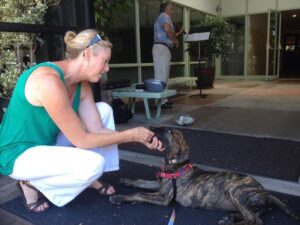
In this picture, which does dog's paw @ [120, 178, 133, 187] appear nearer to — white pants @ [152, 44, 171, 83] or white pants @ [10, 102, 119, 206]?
white pants @ [10, 102, 119, 206]

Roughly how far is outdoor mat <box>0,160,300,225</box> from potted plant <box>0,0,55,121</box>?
1.60 meters

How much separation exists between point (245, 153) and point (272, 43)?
357 inches

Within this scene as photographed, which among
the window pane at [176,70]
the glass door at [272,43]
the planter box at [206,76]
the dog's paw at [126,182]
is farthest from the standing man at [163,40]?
the glass door at [272,43]

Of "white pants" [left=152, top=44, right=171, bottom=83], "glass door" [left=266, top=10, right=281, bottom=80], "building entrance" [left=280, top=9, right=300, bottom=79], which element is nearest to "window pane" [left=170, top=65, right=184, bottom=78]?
"glass door" [left=266, top=10, right=281, bottom=80]

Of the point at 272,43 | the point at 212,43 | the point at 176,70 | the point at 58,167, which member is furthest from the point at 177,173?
the point at 272,43

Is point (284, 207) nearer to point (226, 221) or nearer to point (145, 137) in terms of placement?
point (226, 221)

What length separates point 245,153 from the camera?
3.15 metres

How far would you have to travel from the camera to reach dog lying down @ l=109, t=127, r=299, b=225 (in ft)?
6.15

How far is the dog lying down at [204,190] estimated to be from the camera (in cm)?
188

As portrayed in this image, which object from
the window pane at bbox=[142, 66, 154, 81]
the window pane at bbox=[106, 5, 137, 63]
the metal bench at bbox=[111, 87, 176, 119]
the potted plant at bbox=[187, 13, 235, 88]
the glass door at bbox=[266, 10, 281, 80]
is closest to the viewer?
the metal bench at bbox=[111, 87, 176, 119]

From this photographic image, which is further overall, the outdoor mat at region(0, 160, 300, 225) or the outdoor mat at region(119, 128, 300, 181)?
the outdoor mat at region(119, 128, 300, 181)

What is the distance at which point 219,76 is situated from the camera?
12039 millimetres

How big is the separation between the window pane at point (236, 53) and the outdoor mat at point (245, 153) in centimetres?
827

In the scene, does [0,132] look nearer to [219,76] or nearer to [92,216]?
[92,216]
